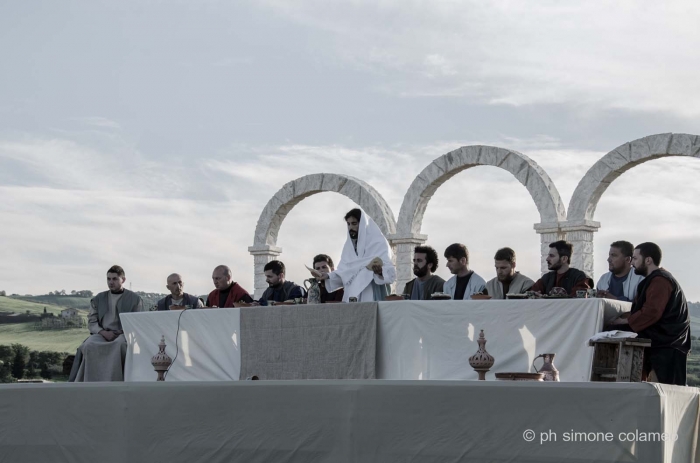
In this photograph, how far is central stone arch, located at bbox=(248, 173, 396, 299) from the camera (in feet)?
42.1

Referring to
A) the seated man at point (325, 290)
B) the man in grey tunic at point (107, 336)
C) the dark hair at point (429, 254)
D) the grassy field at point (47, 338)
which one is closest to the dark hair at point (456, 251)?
the dark hair at point (429, 254)

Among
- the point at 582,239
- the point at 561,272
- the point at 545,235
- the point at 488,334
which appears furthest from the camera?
the point at 545,235

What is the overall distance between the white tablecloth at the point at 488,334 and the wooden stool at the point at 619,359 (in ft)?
0.71

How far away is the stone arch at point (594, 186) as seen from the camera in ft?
34.6

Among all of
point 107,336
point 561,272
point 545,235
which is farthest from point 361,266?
point 545,235

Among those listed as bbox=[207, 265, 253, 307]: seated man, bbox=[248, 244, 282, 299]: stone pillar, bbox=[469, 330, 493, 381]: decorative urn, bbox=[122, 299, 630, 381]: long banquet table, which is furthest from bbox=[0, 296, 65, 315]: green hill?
Answer: bbox=[469, 330, 493, 381]: decorative urn

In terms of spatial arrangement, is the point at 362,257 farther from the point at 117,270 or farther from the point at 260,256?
the point at 260,256

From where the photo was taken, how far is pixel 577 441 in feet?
13.2

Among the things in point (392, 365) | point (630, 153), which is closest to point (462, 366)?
point (392, 365)

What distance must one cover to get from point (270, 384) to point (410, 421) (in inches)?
29.6

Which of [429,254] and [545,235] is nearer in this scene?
[429,254]

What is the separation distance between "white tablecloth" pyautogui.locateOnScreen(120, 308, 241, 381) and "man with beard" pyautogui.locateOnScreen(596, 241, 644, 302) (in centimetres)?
317

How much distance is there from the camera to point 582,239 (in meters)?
11.1

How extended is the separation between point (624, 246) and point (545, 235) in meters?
3.84
